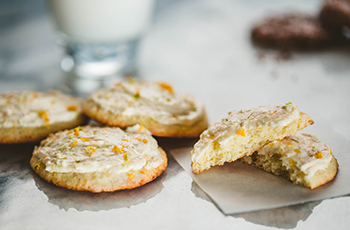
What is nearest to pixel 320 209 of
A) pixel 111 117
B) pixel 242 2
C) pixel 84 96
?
pixel 111 117

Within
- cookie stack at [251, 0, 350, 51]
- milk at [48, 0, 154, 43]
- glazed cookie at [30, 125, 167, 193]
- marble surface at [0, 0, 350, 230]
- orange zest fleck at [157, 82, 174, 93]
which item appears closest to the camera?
marble surface at [0, 0, 350, 230]

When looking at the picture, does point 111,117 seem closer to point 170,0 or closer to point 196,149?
point 196,149

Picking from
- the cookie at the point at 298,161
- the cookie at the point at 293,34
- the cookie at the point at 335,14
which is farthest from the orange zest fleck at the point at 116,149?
the cookie at the point at 335,14

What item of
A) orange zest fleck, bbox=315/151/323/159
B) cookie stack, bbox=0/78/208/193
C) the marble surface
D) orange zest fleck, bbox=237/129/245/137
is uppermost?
orange zest fleck, bbox=237/129/245/137

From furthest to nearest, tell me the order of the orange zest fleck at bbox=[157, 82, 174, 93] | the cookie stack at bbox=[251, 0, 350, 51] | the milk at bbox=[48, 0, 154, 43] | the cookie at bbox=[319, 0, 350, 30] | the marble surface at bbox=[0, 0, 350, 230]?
the cookie stack at bbox=[251, 0, 350, 51]
the cookie at bbox=[319, 0, 350, 30]
the milk at bbox=[48, 0, 154, 43]
the orange zest fleck at bbox=[157, 82, 174, 93]
the marble surface at bbox=[0, 0, 350, 230]

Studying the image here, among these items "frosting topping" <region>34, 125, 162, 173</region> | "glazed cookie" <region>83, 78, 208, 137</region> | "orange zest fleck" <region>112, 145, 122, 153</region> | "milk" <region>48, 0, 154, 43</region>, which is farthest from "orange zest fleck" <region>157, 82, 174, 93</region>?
"milk" <region>48, 0, 154, 43</region>

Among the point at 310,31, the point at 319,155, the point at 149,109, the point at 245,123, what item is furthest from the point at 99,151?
the point at 310,31

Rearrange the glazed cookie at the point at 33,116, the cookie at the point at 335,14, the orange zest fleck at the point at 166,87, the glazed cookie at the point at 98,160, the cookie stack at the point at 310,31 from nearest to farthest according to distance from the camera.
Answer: the glazed cookie at the point at 98,160 < the glazed cookie at the point at 33,116 < the orange zest fleck at the point at 166,87 < the cookie at the point at 335,14 < the cookie stack at the point at 310,31

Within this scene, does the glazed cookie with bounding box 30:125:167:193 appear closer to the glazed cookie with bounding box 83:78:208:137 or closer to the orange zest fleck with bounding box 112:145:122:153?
the orange zest fleck with bounding box 112:145:122:153

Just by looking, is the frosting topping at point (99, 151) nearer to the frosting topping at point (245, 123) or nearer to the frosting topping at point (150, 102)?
the frosting topping at point (150, 102)
